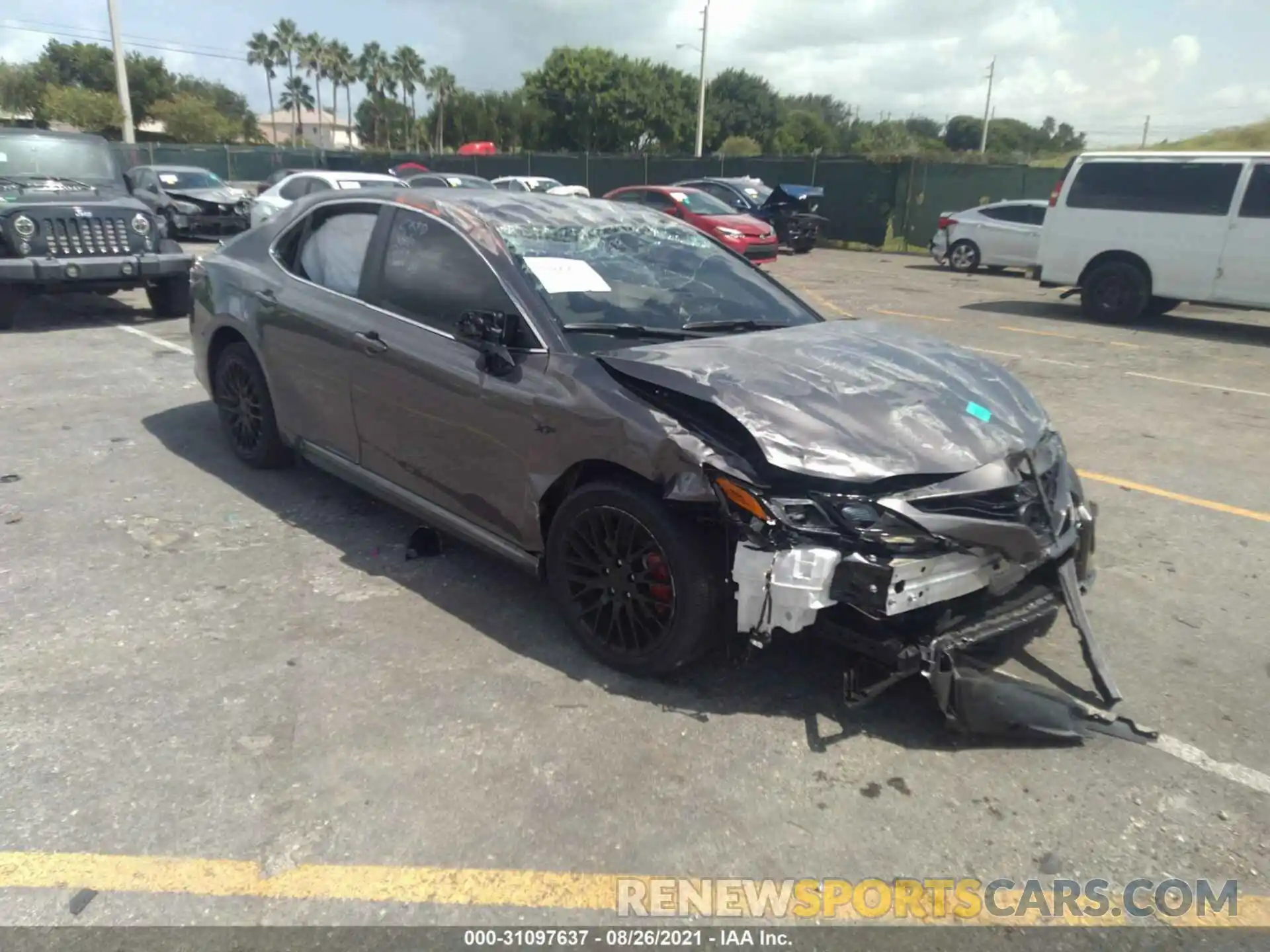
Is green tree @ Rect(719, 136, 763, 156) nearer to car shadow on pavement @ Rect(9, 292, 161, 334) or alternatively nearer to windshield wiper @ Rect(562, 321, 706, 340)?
car shadow on pavement @ Rect(9, 292, 161, 334)

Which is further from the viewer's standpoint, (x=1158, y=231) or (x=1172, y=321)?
(x=1172, y=321)

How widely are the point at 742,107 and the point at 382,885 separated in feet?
288

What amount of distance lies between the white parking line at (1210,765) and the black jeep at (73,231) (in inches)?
351

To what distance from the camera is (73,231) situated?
980cm

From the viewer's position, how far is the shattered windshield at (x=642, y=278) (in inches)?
156

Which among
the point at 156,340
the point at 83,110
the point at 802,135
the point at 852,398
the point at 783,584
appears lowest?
the point at 156,340

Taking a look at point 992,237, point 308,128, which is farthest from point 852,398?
point 308,128

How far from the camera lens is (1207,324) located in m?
13.1

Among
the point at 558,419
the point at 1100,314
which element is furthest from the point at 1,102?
the point at 558,419

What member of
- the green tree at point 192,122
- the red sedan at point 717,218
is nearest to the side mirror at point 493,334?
the red sedan at point 717,218

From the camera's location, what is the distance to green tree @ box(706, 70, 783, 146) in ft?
270

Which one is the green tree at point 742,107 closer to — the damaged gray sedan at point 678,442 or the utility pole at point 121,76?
the utility pole at point 121,76

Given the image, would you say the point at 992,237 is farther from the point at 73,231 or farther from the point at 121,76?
the point at 121,76

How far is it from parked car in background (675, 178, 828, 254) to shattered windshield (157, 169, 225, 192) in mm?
11083
